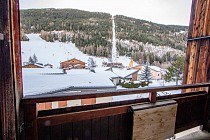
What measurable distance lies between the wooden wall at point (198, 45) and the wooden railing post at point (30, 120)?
7.77 ft

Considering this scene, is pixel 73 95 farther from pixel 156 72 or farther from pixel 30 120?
pixel 156 72

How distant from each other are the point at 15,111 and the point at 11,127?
0.10 meters

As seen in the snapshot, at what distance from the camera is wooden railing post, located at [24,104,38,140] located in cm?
116

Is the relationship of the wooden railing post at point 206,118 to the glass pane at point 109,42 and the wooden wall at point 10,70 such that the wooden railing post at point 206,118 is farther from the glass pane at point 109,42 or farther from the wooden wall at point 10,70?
the wooden wall at point 10,70

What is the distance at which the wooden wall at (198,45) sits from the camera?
2334 mm

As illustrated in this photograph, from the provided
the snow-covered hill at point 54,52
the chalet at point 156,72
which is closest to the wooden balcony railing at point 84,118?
the snow-covered hill at point 54,52

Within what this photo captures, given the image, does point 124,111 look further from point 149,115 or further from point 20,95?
point 20,95

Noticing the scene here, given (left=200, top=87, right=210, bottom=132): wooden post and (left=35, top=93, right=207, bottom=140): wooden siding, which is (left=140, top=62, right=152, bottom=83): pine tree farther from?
(left=35, top=93, right=207, bottom=140): wooden siding

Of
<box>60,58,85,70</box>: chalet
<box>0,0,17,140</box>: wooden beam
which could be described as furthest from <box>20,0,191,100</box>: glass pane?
<box>0,0,17,140</box>: wooden beam

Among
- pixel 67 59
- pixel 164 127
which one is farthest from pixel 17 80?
pixel 67 59

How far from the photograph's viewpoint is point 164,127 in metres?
1.76

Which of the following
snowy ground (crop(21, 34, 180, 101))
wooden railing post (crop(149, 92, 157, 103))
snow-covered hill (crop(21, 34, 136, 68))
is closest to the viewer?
wooden railing post (crop(149, 92, 157, 103))

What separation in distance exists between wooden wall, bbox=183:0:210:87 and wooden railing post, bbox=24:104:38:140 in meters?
2.37

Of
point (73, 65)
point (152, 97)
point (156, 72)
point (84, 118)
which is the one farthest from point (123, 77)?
point (84, 118)
